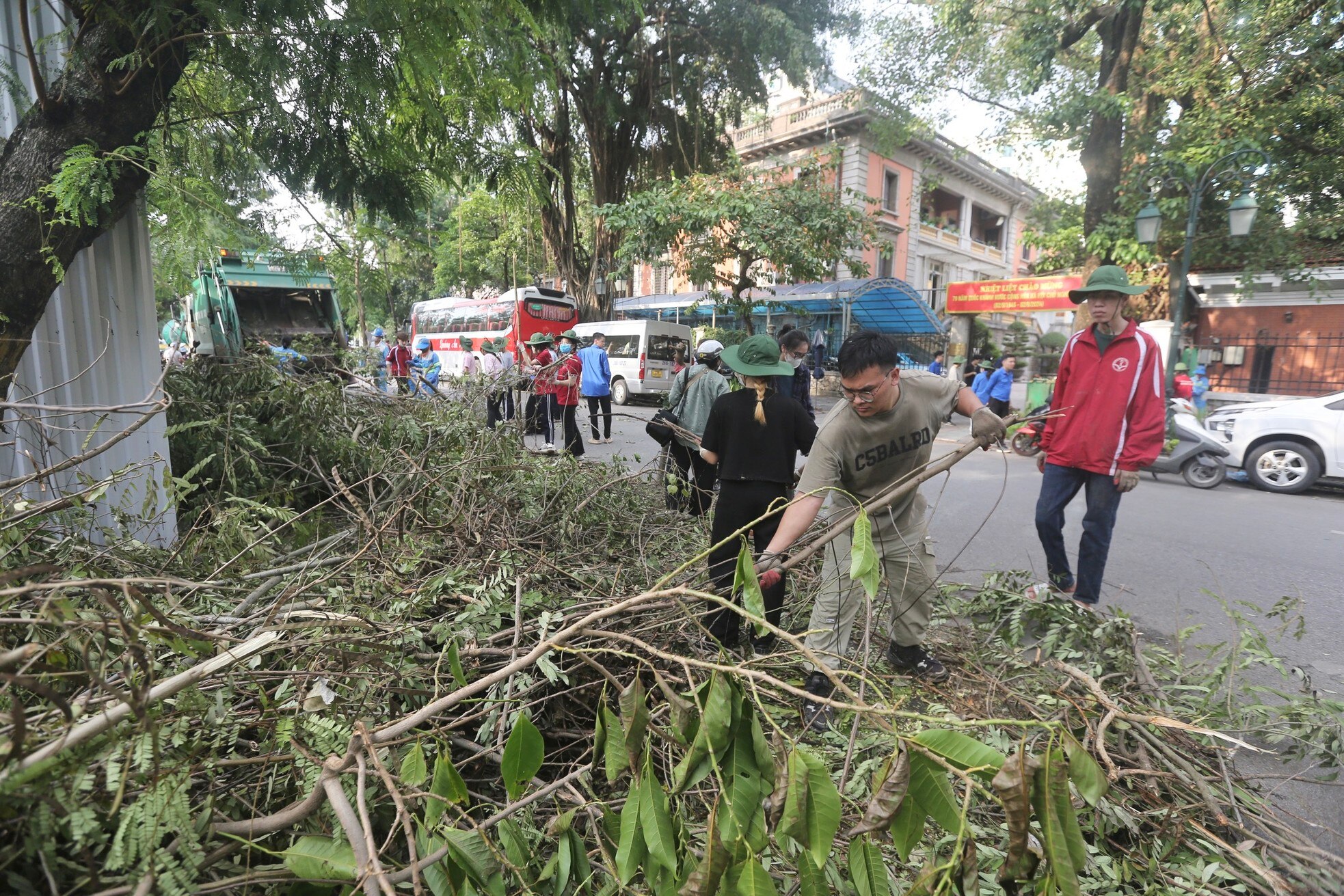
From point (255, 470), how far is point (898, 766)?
429 centimetres

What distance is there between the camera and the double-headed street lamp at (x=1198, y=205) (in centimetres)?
939

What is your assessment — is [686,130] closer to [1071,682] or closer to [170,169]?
[170,169]

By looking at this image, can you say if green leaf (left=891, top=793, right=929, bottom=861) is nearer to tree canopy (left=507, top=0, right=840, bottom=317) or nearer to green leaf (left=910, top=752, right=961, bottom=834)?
green leaf (left=910, top=752, right=961, bottom=834)

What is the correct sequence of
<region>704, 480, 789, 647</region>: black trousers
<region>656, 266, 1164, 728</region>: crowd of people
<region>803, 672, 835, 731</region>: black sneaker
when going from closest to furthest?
1. <region>803, 672, 835, 731</region>: black sneaker
2. <region>656, 266, 1164, 728</region>: crowd of people
3. <region>704, 480, 789, 647</region>: black trousers

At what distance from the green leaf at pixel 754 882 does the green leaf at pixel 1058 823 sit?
0.38m

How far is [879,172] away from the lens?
1029 inches


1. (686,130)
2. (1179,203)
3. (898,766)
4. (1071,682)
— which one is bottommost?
(1071,682)

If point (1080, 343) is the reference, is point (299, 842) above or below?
below

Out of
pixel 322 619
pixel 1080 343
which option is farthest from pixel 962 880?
pixel 1080 343

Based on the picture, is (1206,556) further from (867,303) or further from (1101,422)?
(867,303)

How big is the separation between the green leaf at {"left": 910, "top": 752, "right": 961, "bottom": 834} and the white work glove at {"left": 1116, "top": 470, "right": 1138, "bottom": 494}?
3288 millimetres

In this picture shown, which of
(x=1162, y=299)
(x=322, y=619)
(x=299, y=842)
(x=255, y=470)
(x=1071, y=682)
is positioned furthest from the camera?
(x=1162, y=299)

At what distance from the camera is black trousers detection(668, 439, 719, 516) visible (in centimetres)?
469

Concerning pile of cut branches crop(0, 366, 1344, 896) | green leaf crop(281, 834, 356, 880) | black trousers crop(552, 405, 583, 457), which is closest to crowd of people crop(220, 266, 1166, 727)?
pile of cut branches crop(0, 366, 1344, 896)
